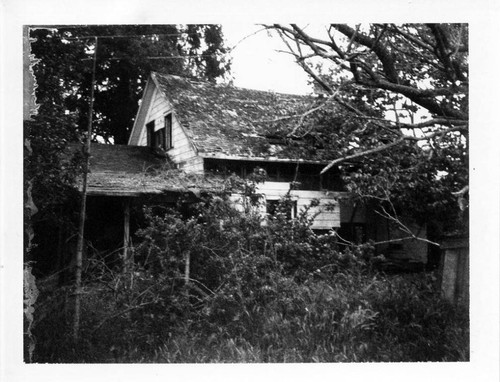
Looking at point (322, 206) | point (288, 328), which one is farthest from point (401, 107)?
point (288, 328)

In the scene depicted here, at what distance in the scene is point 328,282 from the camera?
17.5 ft

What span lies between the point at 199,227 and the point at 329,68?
2060 mm

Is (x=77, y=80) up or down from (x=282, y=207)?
up

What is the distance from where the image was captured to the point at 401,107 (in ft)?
16.8

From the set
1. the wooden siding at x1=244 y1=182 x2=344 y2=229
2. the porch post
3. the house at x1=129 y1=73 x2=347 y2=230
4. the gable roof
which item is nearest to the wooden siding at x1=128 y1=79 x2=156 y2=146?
the house at x1=129 y1=73 x2=347 y2=230

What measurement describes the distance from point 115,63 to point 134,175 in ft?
3.81

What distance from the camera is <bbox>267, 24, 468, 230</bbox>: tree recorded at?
15.7 feet

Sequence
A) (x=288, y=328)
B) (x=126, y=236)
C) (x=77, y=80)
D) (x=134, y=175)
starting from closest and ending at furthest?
1. (x=288, y=328)
2. (x=77, y=80)
3. (x=126, y=236)
4. (x=134, y=175)

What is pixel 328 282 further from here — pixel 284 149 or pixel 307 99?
pixel 307 99

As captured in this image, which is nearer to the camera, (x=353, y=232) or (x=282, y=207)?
(x=353, y=232)

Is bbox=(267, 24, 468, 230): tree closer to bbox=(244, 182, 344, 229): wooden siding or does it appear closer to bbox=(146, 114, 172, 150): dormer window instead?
bbox=(244, 182, 344, 229): wooden siding

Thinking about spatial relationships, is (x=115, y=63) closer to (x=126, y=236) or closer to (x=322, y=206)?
(x=126, y=236)

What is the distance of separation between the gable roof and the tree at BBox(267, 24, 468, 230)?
0.72ft
